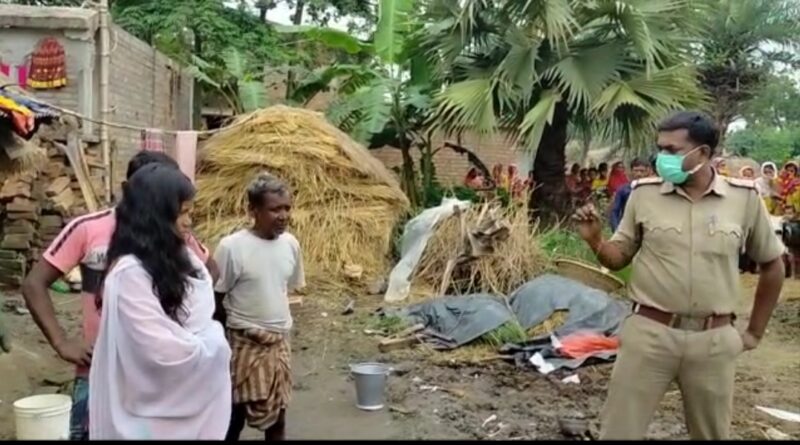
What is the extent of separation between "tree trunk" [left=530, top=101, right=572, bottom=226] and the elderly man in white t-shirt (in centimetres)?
734

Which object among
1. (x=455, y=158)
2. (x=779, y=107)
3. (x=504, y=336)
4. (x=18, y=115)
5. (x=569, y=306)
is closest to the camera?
(x=18, y=115)

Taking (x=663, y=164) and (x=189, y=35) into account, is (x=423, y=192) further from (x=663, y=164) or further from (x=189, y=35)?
(x=663, y=164)

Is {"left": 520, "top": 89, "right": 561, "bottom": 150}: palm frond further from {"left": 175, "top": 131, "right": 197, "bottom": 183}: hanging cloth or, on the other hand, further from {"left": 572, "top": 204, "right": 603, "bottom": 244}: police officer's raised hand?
{"left": 572, "top": 204, "right": 603, "bottom": 244}: police officer's raised hand

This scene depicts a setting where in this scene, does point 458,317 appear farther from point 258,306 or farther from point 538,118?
point 258,306

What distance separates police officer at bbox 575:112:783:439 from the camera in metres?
3.40

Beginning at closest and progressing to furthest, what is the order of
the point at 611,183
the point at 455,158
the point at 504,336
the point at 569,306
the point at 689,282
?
the point at 689,282, the point at 504,336, the point at 569,306, the point at 611,183, the point at 455,158

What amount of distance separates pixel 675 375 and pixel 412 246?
6.34 meters

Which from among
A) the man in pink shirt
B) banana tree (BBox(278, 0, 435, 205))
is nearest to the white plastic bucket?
the man in pink shirt

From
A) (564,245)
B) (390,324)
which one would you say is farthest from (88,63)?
(564,245)

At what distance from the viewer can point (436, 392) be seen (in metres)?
5.96

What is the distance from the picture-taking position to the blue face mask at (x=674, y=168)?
135 inches

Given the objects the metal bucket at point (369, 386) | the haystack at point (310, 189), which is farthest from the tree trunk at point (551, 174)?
the metal bucket at point (369, 386)

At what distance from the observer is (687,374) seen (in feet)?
11.2

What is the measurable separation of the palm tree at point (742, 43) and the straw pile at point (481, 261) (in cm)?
1182
